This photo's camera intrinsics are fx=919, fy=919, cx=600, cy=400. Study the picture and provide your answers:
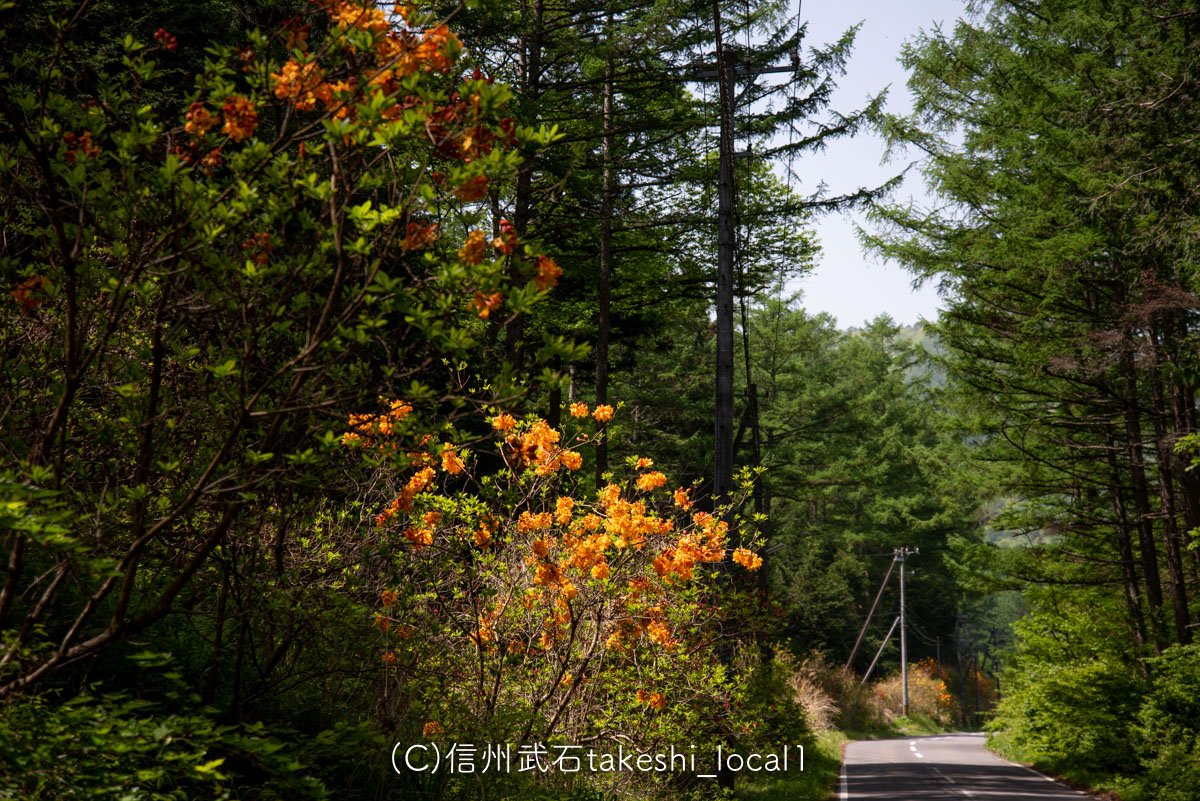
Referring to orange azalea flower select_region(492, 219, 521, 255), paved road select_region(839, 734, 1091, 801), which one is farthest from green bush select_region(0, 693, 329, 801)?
paved road select_region(839, 734, 1091, 801)

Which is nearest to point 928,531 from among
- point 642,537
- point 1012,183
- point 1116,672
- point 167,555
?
point 1116,672

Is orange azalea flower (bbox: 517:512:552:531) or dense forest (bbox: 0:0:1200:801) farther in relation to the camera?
orange azalea flower (bbox: 517:512:552:531)

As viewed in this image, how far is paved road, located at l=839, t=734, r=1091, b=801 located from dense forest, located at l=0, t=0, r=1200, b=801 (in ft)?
3.23

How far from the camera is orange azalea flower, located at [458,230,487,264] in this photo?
10.9ft

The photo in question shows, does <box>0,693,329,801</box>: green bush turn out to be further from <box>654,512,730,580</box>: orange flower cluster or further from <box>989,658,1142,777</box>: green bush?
<box>989,658,1142,777</box>: green bush

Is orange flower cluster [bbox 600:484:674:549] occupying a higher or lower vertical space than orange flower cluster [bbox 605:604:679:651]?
higher

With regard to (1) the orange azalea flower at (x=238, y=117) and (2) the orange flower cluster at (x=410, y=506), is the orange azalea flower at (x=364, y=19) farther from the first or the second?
(2) the orange flower cluster at (x=410, y=506)

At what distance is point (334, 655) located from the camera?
204 inches

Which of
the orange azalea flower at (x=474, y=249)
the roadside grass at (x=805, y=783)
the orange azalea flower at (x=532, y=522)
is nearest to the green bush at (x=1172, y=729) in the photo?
the roadside grass at (x=805, y=783)

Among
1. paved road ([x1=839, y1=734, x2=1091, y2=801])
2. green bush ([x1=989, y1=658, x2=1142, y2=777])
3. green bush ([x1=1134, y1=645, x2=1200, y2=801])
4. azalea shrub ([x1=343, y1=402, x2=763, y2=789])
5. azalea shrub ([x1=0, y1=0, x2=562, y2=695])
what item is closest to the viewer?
azalea shrub ([x1=0, y1=0, x2=562, y2=695])

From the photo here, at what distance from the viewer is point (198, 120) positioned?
3531 mm

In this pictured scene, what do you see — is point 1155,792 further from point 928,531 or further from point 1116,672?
point 928,531

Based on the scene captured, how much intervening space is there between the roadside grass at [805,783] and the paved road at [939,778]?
0.30 metres

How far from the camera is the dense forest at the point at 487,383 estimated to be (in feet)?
11.3
